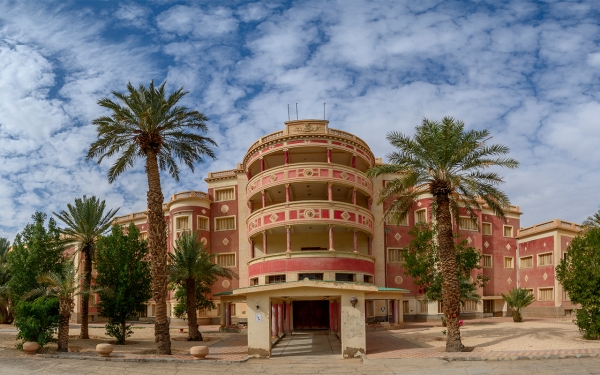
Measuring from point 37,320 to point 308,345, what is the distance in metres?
14.8

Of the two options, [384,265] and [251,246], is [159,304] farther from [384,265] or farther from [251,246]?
[384,265]

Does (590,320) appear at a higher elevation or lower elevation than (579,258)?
lower

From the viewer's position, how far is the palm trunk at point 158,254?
86.0 feet

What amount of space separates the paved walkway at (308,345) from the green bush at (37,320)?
11895 millimetres

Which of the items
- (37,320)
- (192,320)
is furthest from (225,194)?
(37,320)

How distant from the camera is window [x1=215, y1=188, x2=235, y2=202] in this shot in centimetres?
5269

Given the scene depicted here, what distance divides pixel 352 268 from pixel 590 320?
17.9 meters

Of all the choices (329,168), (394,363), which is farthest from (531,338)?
(329,168)

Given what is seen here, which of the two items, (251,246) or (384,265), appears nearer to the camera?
(251,246)

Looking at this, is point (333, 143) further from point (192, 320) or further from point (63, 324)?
point (63, 324)

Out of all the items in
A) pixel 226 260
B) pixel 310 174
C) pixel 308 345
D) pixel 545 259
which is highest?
pixel 310 174

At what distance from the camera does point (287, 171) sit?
42.4 meters

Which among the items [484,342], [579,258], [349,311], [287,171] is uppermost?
[287,171]

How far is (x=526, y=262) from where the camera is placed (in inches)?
2212
